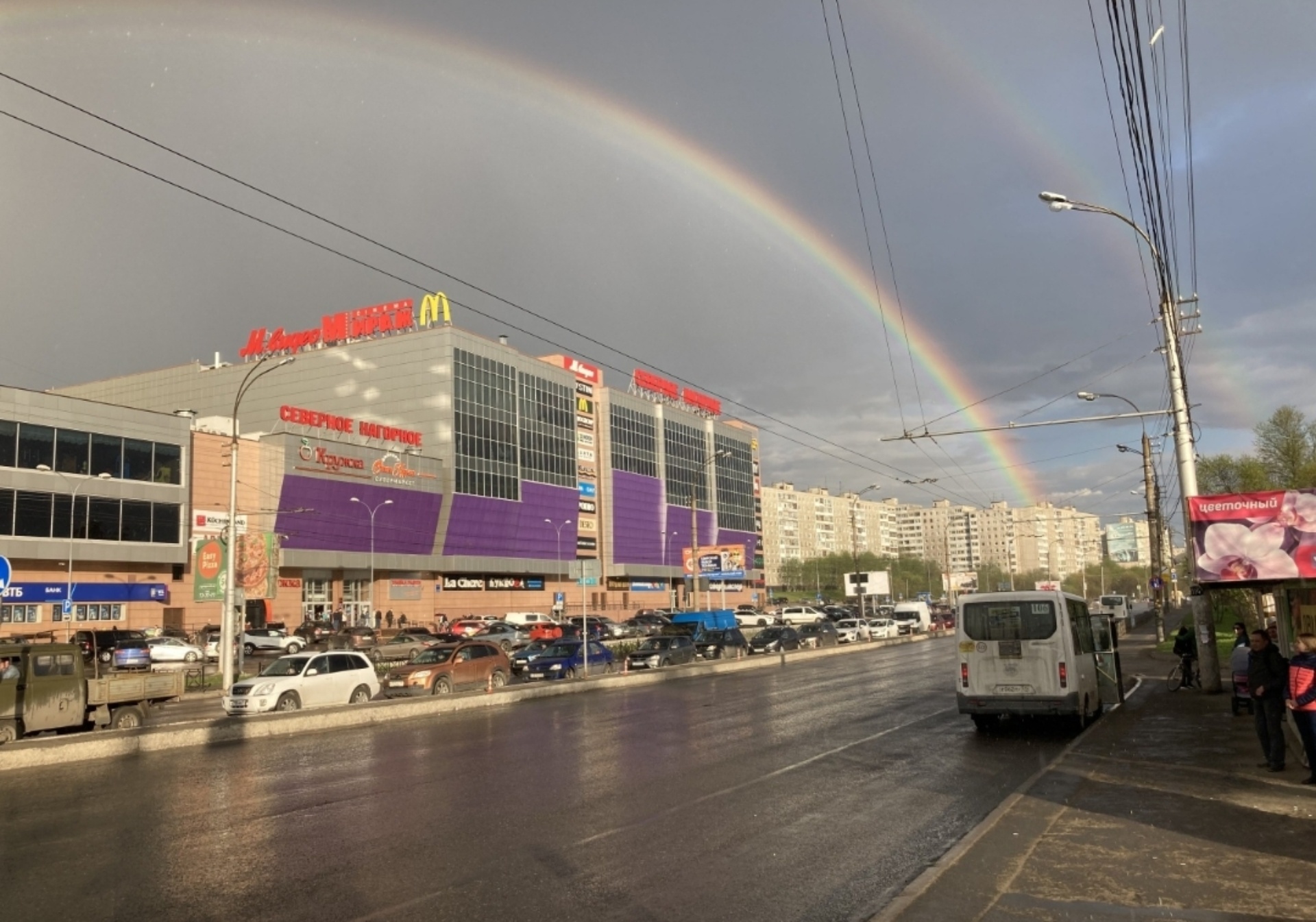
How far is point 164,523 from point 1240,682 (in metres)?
61.4

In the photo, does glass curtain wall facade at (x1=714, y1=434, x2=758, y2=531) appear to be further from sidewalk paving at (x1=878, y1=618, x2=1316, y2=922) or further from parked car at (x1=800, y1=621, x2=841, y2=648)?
sidewalk paving at (x1=878, y1=618, x2=1316, y2=922)

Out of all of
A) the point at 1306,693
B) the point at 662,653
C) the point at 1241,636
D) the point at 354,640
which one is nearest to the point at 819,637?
the point at 662,653

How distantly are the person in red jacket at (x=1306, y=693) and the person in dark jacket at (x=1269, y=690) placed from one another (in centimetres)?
96

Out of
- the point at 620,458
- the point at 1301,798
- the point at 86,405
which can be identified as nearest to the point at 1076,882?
the point at 1301,798

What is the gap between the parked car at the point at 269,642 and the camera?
4959 cm

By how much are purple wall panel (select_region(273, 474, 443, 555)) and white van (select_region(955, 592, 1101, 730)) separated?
184 feet

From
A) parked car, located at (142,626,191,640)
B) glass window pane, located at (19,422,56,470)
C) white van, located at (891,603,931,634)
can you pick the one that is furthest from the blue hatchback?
glass window pane, located at (19,422,56,470)

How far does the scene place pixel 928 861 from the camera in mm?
7859

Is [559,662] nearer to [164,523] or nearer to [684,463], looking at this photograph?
[164,523]

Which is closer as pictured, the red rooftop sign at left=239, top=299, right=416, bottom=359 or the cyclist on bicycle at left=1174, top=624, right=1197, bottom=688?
the cyclist on bicycle at left=1174, top=624, right=1197, bottom=688

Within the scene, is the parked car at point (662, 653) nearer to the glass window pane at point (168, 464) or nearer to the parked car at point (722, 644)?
the parked car at point (722, 644)

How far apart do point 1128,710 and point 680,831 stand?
12.3m

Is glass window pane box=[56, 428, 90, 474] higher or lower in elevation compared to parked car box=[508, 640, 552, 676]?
higher

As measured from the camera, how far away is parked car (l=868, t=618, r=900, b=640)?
201 ft
